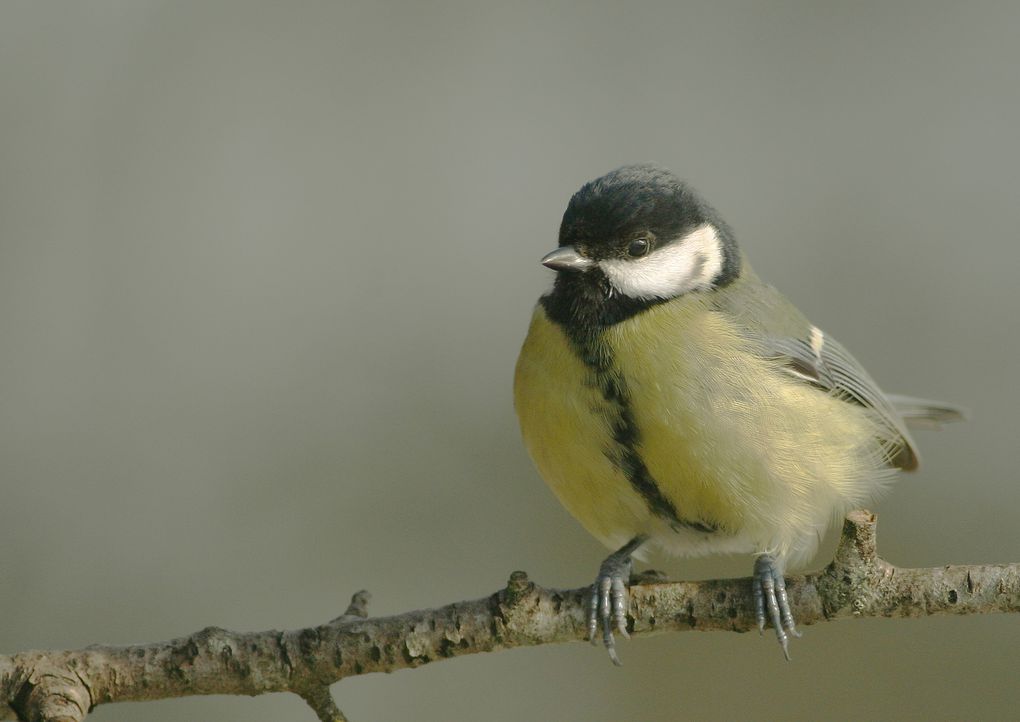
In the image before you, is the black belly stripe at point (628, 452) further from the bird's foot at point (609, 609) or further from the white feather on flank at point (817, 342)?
the white feather on flank at point (817, 342)

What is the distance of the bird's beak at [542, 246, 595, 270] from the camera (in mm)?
1781

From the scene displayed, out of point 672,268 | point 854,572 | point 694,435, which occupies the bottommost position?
point 854,572

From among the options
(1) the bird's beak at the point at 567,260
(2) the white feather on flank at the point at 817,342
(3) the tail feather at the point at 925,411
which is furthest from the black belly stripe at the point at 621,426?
(3) the tail feather at the point at 925,411

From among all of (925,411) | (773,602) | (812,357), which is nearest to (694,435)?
(773,602)

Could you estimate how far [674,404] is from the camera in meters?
1.66

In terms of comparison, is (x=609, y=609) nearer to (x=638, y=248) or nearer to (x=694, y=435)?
(x=694, y=435)

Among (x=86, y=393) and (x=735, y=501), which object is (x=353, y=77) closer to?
(x=86, y=393)

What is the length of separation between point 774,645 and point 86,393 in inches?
82.9

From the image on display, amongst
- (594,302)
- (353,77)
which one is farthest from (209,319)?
(594,302)

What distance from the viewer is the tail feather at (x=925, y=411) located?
2367 millimetres

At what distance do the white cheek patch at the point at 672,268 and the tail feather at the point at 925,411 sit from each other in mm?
679

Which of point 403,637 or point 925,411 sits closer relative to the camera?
point 403,637

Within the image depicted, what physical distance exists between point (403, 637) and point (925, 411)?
1.40 metres

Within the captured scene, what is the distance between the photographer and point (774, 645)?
2.91 m
